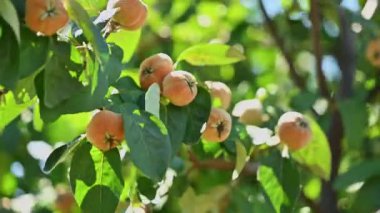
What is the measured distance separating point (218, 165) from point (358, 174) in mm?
401

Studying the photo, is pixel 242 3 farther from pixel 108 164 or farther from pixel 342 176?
pixel 108 164

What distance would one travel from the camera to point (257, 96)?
7.14 ft

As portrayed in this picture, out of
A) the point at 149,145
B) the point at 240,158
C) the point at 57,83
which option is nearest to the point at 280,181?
the point at 240,158

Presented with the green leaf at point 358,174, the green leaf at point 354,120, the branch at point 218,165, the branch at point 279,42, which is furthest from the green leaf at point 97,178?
the branch at point 279,42

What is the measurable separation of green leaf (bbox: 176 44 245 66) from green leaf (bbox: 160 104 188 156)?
0.61 feet

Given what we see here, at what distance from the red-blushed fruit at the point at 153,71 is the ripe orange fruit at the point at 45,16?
221 mm

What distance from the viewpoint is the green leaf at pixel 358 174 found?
2105mm

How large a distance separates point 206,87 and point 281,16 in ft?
4.31

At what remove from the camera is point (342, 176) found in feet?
6.98

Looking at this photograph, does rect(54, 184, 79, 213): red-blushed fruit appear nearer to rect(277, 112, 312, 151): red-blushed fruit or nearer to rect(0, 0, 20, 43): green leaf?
rect(277, 112, 312, 151): red-blushed fruit

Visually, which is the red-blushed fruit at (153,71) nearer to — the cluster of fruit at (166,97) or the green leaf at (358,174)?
the cluster of fruit at (166,97)

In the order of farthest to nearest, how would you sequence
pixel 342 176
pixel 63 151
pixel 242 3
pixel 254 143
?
pixel 242 3 < pixel 342 176 < pixel 254 143 < pixel 63 151

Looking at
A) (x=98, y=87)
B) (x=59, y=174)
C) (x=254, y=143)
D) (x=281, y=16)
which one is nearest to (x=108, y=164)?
(x=98, y=87)

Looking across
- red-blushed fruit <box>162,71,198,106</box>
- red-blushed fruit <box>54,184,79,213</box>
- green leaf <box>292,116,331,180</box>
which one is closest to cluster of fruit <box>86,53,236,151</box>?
red-blushed fruit <box>162,71,198,106</box>
